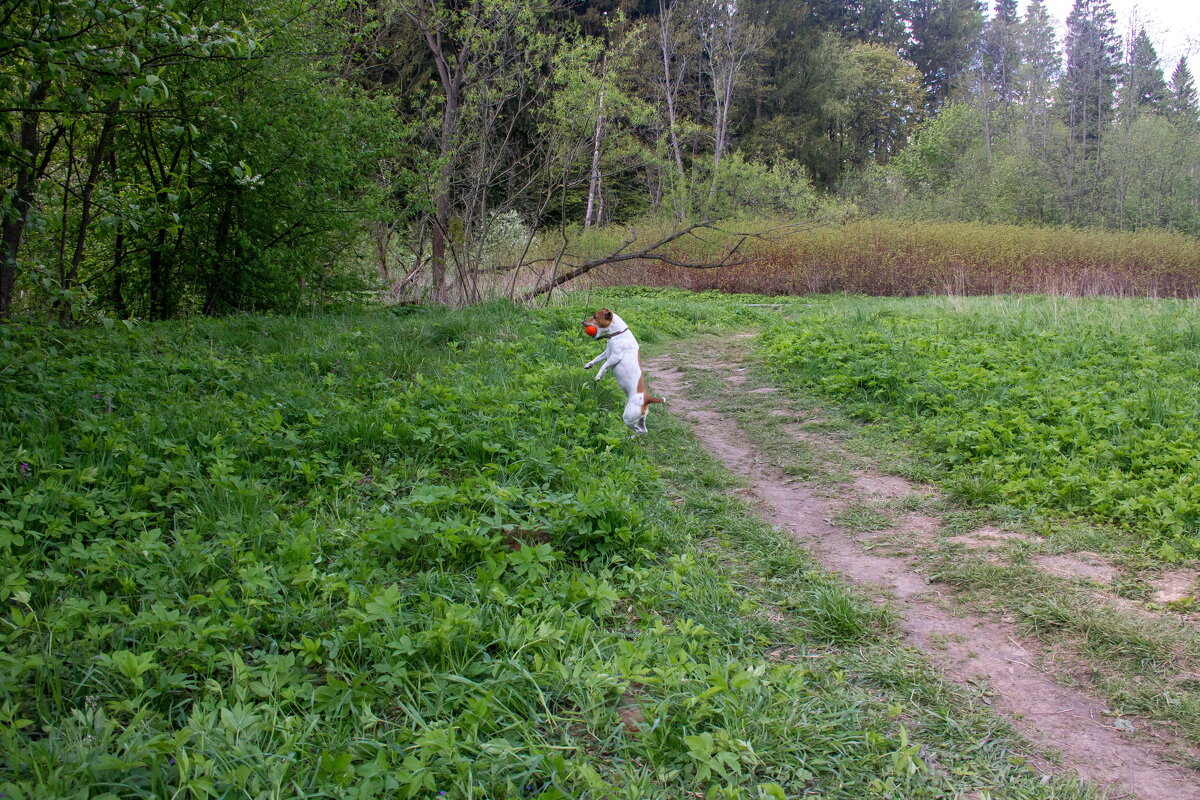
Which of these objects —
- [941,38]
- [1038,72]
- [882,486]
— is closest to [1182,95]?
[1038,72]

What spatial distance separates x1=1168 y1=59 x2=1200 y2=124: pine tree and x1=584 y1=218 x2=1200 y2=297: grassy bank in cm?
1349

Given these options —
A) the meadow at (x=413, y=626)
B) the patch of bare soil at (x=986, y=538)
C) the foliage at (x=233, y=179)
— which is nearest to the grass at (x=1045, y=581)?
the patch of bare soil at (x=986, y=538)

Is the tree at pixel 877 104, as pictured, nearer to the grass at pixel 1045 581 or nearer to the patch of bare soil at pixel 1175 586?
the grass at pixel 1045 581

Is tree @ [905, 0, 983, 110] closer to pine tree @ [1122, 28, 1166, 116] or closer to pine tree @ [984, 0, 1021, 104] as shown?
pine tree @ [984, 0, 1021, 104]

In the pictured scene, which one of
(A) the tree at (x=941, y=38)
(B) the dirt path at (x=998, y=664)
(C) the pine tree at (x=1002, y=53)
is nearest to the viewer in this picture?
(B) the dirt path at (x=998, y=664)

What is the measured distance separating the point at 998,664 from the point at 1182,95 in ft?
147

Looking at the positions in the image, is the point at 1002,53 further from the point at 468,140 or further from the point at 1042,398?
the point at 1042,398

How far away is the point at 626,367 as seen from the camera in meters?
5.74

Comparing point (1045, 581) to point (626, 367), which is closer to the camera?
point (1045, 581)

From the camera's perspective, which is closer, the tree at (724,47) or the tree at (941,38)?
the tree at (724,47)

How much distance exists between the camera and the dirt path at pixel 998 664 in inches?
87.0

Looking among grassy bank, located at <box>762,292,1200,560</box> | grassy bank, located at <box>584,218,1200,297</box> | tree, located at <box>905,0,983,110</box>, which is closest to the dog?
grassy bank, located at <box>762,292,1200,560</box>

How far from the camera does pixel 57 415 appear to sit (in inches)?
175

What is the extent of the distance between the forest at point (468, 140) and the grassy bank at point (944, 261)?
180cm
